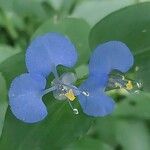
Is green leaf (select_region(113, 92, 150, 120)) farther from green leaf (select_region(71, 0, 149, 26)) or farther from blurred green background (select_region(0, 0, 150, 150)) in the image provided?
green leaf (select_region(71, 0, 149, 26))

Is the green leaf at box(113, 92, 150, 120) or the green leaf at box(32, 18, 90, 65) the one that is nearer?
the green leaf at box(32, 18, 90, 65)

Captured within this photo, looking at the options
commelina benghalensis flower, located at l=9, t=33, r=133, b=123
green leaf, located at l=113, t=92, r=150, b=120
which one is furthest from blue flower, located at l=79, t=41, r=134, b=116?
green leaf, located at l=113, t=92, r=150, b=120

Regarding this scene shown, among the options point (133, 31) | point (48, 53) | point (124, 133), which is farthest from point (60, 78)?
point (124, 133)

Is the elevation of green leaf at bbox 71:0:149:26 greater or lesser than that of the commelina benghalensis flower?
lesser

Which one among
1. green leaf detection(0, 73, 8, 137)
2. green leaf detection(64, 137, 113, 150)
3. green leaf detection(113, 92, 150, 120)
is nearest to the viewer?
green leaf detection(0, 73, 8, 137)

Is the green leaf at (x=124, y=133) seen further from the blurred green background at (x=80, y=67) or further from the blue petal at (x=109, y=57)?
the blue petal at (x=109, y=57)

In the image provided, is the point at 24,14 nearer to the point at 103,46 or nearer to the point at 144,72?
the point at 144,72

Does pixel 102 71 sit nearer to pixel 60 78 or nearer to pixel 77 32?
pixel 60 78
